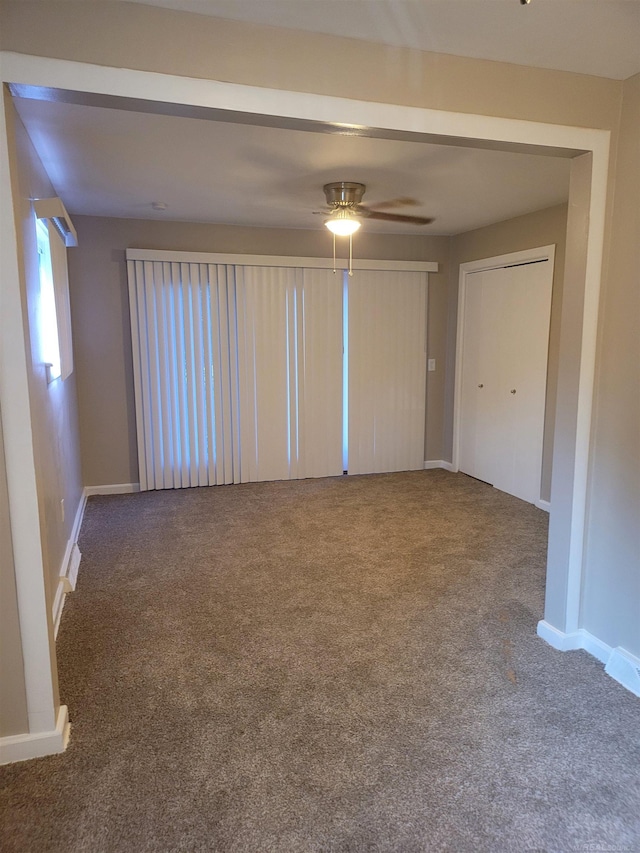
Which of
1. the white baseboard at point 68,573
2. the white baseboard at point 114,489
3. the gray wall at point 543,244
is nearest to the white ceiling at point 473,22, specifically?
the gray wall at point 543,244

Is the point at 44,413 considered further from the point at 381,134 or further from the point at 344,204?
the point at 344,204

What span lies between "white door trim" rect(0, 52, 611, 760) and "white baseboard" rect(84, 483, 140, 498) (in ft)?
10.5

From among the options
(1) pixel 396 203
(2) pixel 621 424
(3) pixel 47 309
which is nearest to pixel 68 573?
(3) pixel 47 309

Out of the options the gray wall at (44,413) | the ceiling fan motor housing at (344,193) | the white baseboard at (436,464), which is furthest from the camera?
the white baseboard at (436,464)

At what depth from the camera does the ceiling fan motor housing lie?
11.2 feet

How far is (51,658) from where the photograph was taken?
188 cm

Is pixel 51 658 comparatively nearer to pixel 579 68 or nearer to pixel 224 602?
pixel 224 602

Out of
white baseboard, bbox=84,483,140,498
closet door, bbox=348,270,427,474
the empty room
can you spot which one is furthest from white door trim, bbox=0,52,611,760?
white baseboard, bbox=84,483,140,498

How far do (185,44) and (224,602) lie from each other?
8.23 ft

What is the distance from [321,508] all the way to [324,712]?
2423mm

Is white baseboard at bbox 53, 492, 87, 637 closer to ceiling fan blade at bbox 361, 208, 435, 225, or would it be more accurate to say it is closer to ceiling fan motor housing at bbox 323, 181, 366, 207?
ceiling fan motor housing at bbox 323, 181, 366, 207

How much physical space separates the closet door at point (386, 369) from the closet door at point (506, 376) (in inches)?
18.6

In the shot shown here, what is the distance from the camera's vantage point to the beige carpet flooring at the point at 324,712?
160 cm

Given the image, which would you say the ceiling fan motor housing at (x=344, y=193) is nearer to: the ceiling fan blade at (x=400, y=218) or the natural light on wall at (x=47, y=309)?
the ceiling fan blade at (x=400, y=218)
